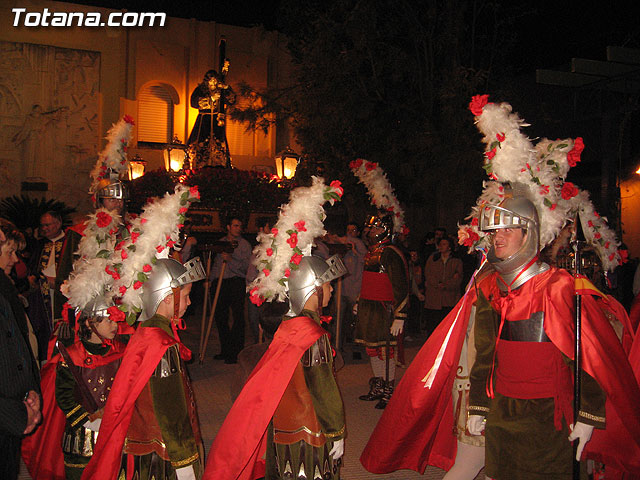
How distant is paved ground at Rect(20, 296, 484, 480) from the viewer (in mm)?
4957

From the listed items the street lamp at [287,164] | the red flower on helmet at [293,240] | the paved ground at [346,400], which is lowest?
the paved ground at [346,400]

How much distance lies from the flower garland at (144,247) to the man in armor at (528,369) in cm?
190

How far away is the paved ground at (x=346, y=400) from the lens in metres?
4.96

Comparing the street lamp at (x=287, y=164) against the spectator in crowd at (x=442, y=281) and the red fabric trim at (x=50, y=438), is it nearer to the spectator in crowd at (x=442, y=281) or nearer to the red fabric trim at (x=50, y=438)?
the spectator in crowd at (x=442, y=281)

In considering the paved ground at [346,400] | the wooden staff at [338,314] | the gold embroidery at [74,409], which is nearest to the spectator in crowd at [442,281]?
the paved ground at [346,400]

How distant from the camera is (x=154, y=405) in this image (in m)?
3.19

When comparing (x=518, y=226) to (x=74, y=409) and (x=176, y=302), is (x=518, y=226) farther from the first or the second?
(x=74, y=409)

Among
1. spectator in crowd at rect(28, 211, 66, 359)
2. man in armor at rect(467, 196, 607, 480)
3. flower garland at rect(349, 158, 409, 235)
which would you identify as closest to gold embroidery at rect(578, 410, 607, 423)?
man in armor at rect(467, 196, 607, 480)

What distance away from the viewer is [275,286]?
3.70 metres

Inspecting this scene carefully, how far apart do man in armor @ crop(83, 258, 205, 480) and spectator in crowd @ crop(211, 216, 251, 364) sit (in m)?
5.16

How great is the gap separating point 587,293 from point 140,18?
1763cm

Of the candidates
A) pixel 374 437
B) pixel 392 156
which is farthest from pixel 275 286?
pixel 392 156

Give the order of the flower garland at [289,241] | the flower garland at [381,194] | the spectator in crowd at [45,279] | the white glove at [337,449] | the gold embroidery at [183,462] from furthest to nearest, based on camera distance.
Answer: the flower garland at [381,194] < the spectator in crowd at [45,279] < the flower garland at [289,241] < the white glove at [337,449] < the gold embroidery at [183,462]

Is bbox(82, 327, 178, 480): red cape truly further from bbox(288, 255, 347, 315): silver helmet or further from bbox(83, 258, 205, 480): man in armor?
bbox(288, 255, 347, 315): silver helmet
